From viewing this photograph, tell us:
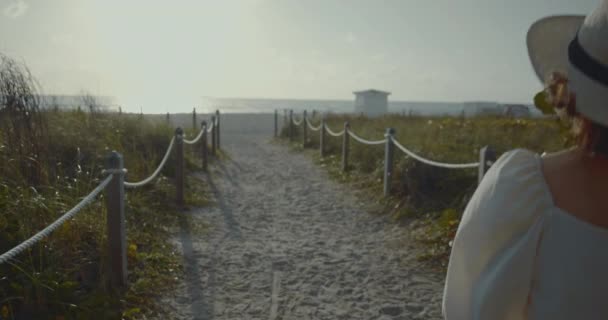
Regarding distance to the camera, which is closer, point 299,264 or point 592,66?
point 592,66

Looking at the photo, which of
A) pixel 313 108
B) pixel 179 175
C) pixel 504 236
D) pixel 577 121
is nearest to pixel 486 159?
pixel 577 121

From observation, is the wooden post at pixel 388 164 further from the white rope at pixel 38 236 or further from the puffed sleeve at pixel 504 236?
the puffed sleeve at pixel 504 236

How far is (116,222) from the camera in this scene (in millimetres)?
3664

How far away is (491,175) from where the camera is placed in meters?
1.14

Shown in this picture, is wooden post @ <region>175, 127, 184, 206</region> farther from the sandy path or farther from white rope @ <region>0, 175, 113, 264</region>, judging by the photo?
white rope @ <region>0, 175, 113, 264</region>

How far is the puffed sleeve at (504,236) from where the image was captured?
3.48 feet

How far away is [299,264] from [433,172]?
2.81 m

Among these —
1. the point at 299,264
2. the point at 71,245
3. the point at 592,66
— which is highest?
the point at 592,66

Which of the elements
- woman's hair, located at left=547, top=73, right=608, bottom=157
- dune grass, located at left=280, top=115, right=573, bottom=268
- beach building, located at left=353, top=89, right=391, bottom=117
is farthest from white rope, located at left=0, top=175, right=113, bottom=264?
beach building, located at left=353, top=89, right=391, bottom=117

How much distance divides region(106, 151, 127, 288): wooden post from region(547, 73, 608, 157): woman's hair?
123 inches

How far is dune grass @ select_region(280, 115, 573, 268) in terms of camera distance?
215 inches

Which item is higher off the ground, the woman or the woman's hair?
the woman's hair

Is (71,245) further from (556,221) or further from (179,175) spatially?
(556,221)

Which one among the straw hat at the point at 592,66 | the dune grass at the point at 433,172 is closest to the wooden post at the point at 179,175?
the dune grass at the point at 433,172
